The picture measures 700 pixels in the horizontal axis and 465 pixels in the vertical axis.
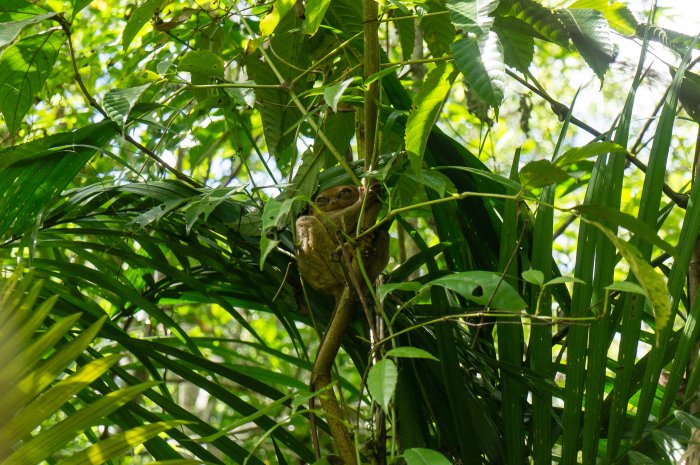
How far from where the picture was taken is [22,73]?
921 millimetres

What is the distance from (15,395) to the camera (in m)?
0.61

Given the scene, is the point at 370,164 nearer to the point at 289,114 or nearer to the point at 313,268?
the point at 313,268

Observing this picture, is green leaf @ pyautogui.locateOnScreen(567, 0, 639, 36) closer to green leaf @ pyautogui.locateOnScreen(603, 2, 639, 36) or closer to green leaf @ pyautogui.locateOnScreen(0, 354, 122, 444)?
green leaf @ pyautogui.locateOnScreen(603, 2, 639, 36)

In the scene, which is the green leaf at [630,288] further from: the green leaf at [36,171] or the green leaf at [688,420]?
the green leaf at [36,171]

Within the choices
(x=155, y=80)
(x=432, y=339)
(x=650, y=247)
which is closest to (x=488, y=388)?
(x=432, y=339)

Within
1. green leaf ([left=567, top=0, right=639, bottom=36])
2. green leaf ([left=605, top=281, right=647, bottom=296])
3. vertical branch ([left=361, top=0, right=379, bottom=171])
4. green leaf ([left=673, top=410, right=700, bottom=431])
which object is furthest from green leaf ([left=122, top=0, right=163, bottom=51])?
green leaf ([left=673, top=410, right=700, bottom=431])

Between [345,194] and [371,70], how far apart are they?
17 centimetres

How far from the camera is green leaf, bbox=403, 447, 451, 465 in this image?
0.58m

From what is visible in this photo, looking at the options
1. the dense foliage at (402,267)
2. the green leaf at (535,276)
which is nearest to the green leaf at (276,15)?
the dense foliage at (402,267)

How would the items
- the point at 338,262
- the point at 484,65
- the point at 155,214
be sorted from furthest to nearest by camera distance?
the point at 155,214, the point at 338,262, the point at 484,65

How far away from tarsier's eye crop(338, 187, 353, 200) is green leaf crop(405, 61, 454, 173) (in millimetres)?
269

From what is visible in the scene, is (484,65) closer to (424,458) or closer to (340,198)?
(424,458)

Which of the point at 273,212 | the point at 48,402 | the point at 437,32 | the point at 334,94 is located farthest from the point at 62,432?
the point at 437,32

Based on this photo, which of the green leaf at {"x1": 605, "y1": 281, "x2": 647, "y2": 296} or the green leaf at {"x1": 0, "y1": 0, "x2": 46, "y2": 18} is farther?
the green leaf at {"x1": 0, "y1": 0, "x2": 46, "y2": 18}
